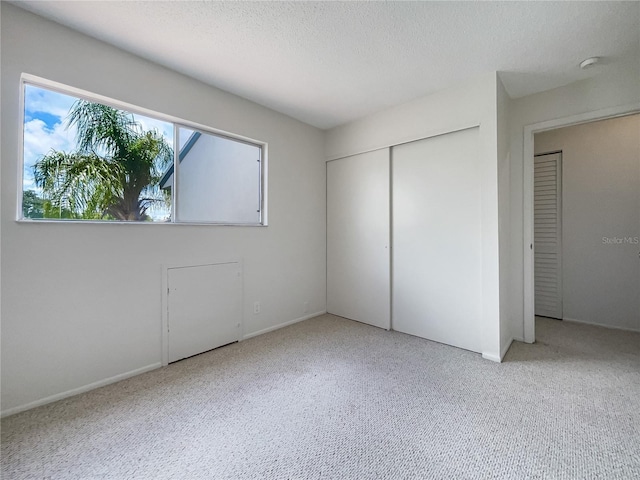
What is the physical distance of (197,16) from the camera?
5.80 feet

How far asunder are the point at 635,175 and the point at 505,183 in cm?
177

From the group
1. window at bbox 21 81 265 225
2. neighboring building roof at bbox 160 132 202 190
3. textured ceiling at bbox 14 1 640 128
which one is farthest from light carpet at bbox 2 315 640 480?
textured ceiling at bbox 14 1 640 128

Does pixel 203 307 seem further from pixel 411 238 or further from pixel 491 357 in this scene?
pixel 491 357

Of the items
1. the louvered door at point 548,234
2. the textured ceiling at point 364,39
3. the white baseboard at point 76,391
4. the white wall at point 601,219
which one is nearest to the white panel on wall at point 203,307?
the white baseboard at point 76,391

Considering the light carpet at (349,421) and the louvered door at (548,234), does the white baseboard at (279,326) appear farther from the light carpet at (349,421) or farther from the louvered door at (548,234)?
the louvered door at (548,234)

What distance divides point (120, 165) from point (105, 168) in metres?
0.10

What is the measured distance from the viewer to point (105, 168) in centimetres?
213

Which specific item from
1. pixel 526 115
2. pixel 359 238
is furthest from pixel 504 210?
pixel 359 238

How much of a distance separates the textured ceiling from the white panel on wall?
1748 millimetres

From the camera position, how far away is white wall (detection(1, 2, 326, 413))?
5.59ft

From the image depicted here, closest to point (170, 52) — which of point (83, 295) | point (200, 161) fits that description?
point (200, 161)

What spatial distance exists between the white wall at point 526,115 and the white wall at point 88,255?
Answer: 266 cm

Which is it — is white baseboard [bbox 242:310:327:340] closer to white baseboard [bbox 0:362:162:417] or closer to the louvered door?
white baseboard [bbox 0:362:162:417]

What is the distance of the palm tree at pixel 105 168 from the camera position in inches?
76.3
